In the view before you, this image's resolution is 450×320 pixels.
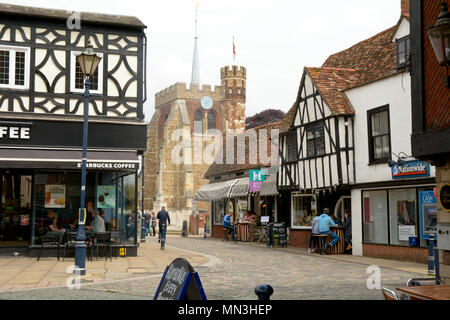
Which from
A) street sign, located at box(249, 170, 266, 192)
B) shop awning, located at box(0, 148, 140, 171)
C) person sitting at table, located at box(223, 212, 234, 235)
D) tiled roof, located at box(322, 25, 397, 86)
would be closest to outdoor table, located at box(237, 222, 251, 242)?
person sitting at table, located at box(223, 212, 234, 235)

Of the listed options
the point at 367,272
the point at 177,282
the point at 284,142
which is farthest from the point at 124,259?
the point at 177,282

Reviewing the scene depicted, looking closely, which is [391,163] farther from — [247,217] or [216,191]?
[216,191]

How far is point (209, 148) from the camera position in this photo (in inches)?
2557

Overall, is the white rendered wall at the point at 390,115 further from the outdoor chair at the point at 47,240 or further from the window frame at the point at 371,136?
the outdoor chair at the point at 47,240

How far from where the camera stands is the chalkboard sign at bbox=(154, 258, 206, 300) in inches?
200

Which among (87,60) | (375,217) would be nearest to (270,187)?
(375,217)

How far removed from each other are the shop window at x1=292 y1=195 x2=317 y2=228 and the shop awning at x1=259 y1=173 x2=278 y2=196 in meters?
1.15

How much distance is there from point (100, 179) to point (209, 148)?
4737 cm

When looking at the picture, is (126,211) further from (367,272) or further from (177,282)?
(177,282)

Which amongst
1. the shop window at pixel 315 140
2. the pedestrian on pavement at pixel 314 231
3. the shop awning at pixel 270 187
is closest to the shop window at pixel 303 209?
the shop awning at pixel 270 187

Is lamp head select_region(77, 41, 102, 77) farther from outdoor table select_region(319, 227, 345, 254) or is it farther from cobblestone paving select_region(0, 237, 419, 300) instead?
outdoor table select_region(319, 227, 345, 254)

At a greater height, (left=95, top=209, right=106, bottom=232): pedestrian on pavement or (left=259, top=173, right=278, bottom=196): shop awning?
(left=259, top=173, right=278, bottom=196): shop awning

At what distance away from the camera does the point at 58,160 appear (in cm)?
1662

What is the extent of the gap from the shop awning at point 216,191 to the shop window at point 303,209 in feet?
21.4
